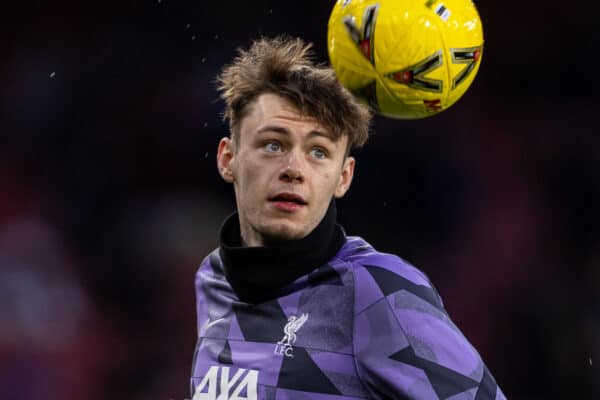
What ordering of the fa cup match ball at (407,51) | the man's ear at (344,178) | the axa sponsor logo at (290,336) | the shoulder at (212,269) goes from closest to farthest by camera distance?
the fa cup match ball at (407,51), the axa sponsor logo at (290,336), the man's ear at (344,178), the shoulder at (212,269)

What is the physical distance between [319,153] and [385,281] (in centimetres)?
59

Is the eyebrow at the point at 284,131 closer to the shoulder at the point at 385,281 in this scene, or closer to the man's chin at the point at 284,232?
the man's chin at the point at 284,232

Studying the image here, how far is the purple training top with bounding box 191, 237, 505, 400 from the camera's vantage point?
2488 mm

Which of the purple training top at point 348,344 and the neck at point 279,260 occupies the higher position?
the neck at point 279,260

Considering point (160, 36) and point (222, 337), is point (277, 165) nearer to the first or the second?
point (222, 337)

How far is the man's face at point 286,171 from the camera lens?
116 inches

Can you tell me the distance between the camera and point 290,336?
2.82 metres

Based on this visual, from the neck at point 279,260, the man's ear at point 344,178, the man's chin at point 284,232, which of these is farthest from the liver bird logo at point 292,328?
the man's ear at point 344,178

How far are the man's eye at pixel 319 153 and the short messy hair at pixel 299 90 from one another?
0.07 metres

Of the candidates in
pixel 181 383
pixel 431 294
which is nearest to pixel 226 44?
pixel 181 383

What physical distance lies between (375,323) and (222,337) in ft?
2.58

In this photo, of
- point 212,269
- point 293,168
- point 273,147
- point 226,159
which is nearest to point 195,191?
point 212,269

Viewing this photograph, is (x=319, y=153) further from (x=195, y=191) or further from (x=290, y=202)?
(x=195, y=191)

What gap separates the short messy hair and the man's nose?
0.17 metres
